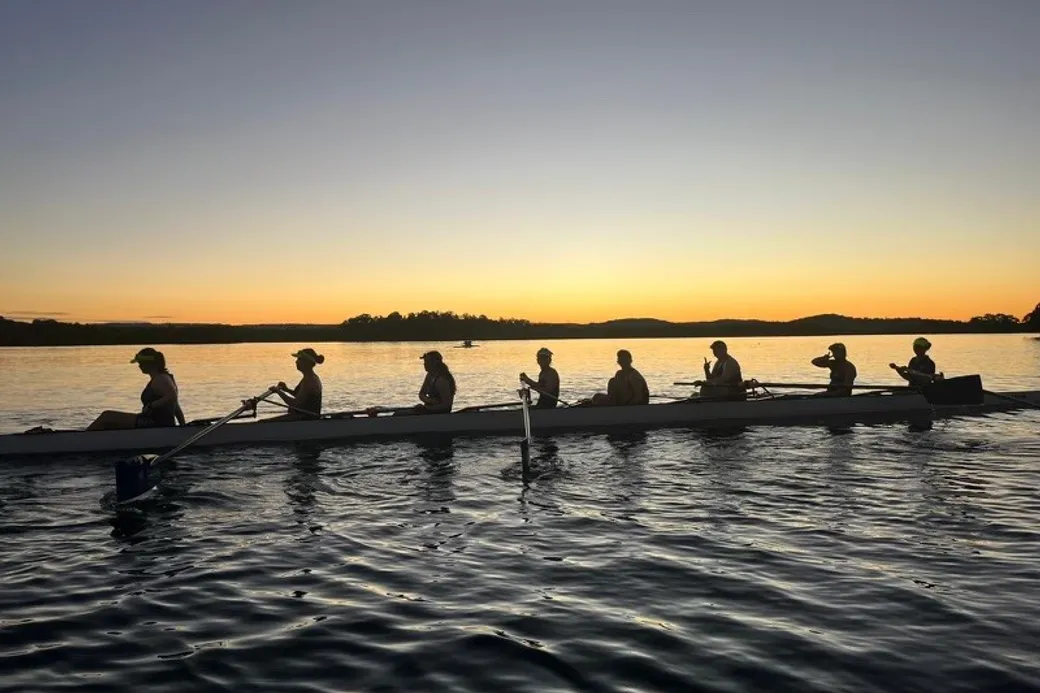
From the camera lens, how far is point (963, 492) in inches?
510

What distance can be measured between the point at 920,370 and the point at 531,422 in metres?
13.4

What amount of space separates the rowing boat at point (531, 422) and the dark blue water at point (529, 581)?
74.9 inches

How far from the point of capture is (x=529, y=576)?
8.60m

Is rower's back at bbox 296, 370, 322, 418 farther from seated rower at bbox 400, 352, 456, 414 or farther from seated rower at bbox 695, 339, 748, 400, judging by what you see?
seated rower at bbox 695, 339, 748, 400

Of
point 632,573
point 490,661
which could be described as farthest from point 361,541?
point 490,661

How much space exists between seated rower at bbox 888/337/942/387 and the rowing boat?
82 centimetres

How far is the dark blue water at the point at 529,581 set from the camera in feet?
20.1

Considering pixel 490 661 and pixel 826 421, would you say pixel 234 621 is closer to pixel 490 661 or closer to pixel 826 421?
pixel 490 661

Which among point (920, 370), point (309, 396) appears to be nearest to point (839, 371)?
point (920, 370)

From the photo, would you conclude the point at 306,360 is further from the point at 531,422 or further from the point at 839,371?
the point at 839,371

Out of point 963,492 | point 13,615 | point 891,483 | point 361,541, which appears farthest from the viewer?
point 891,483

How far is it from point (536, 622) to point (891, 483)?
30.7 feet

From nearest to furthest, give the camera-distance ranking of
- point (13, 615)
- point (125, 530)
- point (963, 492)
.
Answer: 1. point (13, 615)
2. point (125, 530)
3. point (963, 492)

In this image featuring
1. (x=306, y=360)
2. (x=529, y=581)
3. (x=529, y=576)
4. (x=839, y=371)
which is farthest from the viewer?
(x=839, y=371)
